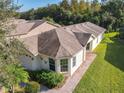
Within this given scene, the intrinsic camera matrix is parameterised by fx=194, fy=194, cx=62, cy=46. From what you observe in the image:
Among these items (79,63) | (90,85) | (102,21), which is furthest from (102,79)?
(102,21)

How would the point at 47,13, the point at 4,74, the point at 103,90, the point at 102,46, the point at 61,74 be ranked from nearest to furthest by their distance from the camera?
the point at 4,74 < the point at 103,90 < the point at 61,74 < the point at 102,46 < the point at 47,13

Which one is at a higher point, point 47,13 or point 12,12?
point 12,12

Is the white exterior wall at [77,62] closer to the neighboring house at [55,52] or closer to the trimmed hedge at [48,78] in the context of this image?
the neighboring house at [55,52]

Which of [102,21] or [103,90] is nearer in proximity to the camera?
[103,90]

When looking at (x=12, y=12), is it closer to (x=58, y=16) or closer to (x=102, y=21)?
(x=102, y=21)

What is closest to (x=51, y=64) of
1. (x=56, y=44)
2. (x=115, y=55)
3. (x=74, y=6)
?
(x=56, y=44)

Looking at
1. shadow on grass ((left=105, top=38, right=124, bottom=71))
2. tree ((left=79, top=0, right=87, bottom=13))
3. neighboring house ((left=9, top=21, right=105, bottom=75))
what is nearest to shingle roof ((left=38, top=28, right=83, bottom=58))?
neighboring house ((left=9, top=21, right=105, bottom=75))

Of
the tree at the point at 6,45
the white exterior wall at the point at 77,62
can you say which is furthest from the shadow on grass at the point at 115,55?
the tree at the point at 6,45
